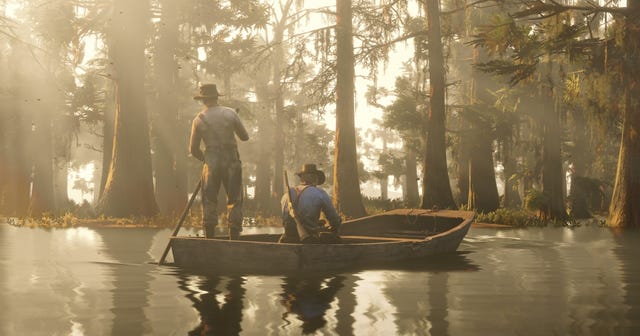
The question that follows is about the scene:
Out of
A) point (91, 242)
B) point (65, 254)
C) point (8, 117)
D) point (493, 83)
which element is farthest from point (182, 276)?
point (8, 117)

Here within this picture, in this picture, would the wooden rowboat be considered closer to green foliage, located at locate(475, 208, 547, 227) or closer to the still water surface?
the still water surface

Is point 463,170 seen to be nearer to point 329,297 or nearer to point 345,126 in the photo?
point 345,126

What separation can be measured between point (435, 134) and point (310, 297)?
1739cm

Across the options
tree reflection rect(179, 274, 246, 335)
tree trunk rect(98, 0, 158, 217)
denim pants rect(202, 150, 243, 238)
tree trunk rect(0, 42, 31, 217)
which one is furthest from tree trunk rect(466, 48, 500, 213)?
tree reflection rect(179, 274, 246, 335)

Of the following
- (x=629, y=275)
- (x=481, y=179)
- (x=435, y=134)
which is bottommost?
(x=629, y=275)

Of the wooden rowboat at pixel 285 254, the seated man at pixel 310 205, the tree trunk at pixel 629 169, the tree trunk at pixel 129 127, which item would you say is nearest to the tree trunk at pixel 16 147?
the tree trunk at pixel 129 127

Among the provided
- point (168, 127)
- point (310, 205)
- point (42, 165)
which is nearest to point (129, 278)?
point (310, 205)

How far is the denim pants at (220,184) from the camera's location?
40.8 ft

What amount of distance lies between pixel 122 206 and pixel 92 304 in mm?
16593

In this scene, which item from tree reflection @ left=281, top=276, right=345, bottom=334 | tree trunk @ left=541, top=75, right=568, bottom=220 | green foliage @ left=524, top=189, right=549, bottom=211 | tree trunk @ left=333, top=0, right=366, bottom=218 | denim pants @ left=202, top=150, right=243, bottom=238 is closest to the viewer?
tree reflection @ left=281, top=276, right=345, bottom=334

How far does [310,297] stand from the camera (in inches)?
355

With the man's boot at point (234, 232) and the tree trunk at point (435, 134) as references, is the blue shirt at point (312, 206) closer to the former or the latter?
the man's boot at point (234, 232)

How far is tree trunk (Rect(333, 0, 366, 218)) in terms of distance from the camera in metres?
26.8

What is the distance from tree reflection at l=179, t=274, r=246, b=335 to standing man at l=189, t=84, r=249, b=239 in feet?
5.92
